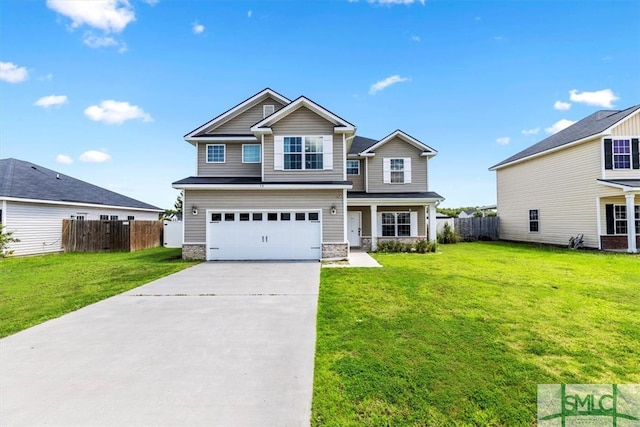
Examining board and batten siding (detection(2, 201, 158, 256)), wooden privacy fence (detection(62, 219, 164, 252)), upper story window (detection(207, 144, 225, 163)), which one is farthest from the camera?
wooden privacy fence (detection(62, 219, 164, 252))

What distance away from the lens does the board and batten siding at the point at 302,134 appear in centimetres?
1330

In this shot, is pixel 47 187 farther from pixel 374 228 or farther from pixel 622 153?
pixel 622 153

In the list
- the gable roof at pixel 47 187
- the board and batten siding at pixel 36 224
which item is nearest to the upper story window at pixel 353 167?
the gable roof at pixel 47 187

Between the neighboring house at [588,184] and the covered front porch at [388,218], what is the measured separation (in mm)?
7654

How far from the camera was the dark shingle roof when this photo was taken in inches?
701

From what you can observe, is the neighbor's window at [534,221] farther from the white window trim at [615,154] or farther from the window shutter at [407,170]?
the window shutter at [407,170]

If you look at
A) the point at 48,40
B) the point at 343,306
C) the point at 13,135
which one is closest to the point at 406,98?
the point at 343,306

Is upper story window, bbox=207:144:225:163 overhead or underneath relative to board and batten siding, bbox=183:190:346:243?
overhead

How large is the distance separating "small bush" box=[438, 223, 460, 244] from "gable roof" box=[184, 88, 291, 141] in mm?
13310

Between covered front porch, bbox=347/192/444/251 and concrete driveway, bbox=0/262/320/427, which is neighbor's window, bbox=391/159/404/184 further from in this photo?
concrete driveway, bbox=0/262/320/427

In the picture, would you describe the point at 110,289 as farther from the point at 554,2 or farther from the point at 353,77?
the point at 554,2

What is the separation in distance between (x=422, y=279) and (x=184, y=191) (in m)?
10.2

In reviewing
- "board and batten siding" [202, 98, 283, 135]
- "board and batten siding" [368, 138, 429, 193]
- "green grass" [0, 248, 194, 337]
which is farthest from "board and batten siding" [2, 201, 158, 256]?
"board and batten siding" [368, 138, 429, 193]

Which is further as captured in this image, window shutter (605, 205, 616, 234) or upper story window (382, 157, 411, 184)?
upper story window (382, 157, 411, 184)
